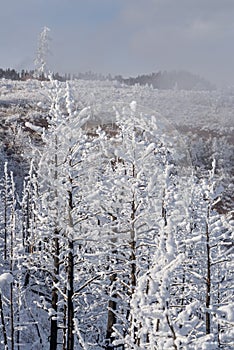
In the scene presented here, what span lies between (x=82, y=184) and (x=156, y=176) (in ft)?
6.94

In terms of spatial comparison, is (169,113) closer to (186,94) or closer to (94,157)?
(186,94)

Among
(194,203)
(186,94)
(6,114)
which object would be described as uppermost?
(186,94)

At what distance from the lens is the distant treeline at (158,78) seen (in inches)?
5026

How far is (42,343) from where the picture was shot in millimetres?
20703

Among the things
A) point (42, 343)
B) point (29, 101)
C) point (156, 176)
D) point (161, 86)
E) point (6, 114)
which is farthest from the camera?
point (161, 86)

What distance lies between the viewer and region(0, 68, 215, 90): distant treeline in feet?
419

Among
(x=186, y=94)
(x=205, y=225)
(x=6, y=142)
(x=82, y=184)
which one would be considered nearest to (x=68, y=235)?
(x=82, y=184)

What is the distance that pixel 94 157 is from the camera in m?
11.9

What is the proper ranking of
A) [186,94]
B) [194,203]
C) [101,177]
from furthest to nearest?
[186,94] < [194,203] < [101,177]

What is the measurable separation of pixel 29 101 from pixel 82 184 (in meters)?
71.5

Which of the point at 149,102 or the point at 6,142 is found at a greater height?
the point at 149,102

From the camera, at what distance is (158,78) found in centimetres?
16625

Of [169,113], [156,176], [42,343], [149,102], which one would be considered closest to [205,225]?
[156,176]

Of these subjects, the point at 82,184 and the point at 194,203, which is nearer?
the point at 82,184
